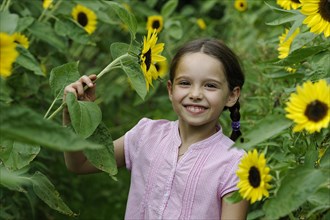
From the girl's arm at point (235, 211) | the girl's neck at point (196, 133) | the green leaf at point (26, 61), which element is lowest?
the girl's arm at point (235, 211)

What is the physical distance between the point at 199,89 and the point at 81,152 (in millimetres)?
388

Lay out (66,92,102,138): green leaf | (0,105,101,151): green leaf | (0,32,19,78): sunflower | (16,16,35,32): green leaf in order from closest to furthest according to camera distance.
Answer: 1. (0,105,101,151): green leaf
2. (0,32,19,78): sunflower
3. (66,92,102,138): green leaf
4. (16,16,35,32): green leaf

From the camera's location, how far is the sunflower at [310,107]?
4.68 ft

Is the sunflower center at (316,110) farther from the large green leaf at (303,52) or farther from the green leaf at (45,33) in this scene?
the green leaf at (45,33)

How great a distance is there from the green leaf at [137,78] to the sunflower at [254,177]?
1.09 feet

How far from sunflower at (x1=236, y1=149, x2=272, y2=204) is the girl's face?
44 cm

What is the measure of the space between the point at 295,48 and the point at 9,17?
2.90 feet

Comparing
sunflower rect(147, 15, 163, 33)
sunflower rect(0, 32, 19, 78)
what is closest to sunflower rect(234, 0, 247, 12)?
sunflower rect(147, 15, 163, 33)

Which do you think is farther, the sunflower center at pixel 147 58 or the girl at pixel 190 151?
the girl at pixel 190 151

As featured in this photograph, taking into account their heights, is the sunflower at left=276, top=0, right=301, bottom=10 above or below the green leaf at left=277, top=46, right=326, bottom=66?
above

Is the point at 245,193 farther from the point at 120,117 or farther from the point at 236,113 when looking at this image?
the point at 120,117

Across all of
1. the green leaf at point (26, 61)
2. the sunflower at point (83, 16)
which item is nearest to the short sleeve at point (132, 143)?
the green leaf at point (26, 61)

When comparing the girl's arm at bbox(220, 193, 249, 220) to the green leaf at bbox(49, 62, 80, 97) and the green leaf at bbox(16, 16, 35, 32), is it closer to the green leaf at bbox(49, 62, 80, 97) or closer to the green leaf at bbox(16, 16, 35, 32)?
the green leaf at bbox(49, 62, 80, 97)

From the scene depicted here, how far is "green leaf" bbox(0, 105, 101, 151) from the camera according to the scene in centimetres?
115
